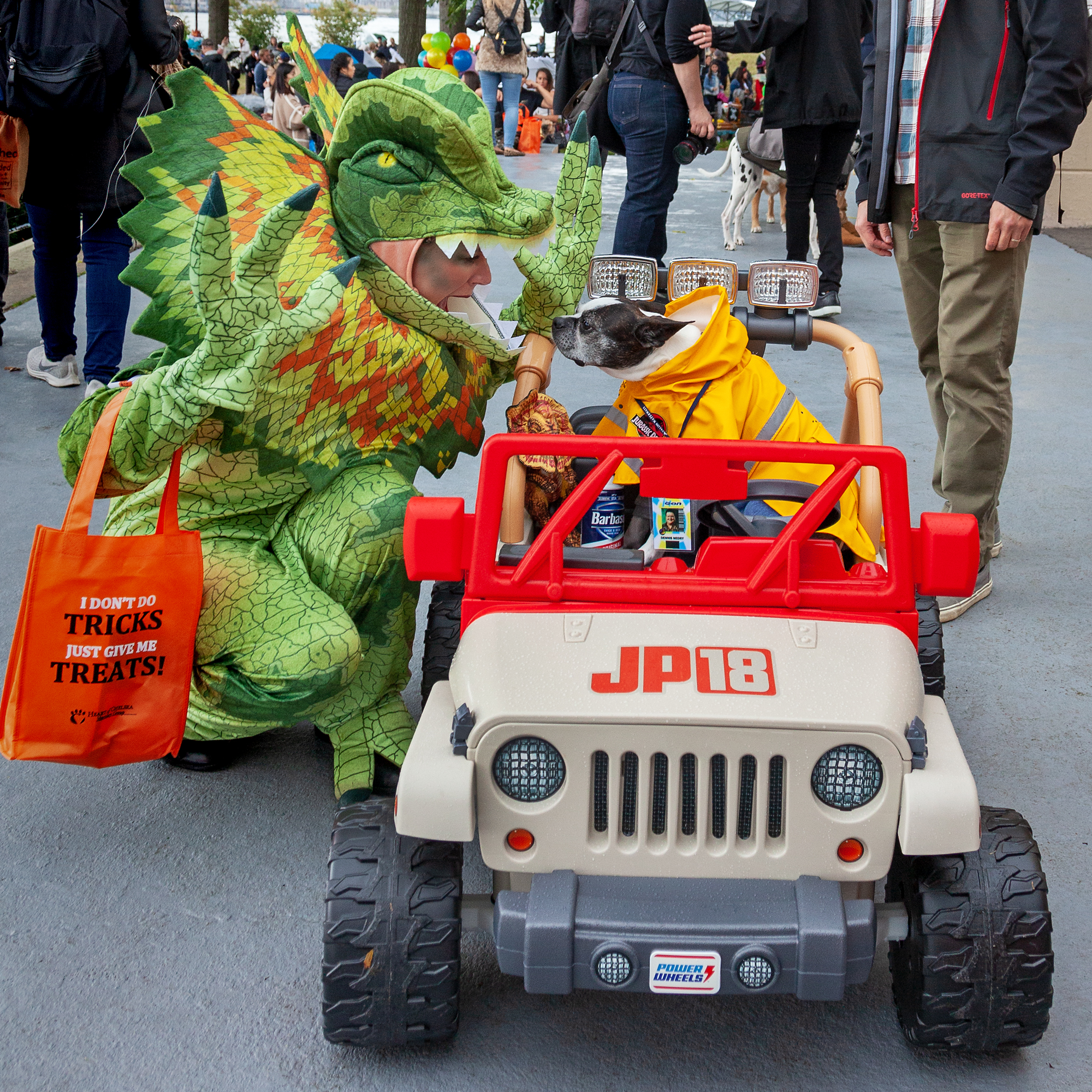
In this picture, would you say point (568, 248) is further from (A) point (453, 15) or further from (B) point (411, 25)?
(A) point (453, 15)

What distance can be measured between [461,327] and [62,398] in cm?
362

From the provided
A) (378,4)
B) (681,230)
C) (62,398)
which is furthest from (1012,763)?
(378,4)

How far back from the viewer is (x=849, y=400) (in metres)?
3.12

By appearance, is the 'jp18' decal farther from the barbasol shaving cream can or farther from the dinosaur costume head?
the dinosaur costume head

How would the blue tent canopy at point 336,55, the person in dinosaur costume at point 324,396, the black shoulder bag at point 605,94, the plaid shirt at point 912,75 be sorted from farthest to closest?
1. the blue tent canopy at point 336,55
2. the black shoulder bag at point 605,94
3. the plaid shirt at point 912,75
4. the person in dinosaur costume at point 324,396

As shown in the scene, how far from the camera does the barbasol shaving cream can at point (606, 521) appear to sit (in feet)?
9.07

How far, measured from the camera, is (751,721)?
184 centimetres

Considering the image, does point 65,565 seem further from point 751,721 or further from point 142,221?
point 751,721

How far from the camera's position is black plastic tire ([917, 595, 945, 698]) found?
2.95 meters

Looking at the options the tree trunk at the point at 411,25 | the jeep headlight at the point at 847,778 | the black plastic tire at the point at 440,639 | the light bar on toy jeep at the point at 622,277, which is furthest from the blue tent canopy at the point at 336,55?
the jeep headlight at the point at 847,778

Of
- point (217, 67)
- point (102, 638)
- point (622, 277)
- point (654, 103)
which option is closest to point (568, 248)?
point (622, 277)

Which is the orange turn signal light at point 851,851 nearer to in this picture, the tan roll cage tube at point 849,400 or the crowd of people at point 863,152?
the tan roll cage tube at point 849,400

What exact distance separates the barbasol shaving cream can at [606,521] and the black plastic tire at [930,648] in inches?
31.1

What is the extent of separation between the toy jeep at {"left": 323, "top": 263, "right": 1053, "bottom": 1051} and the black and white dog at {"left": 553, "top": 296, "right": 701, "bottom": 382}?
610 millimetres
